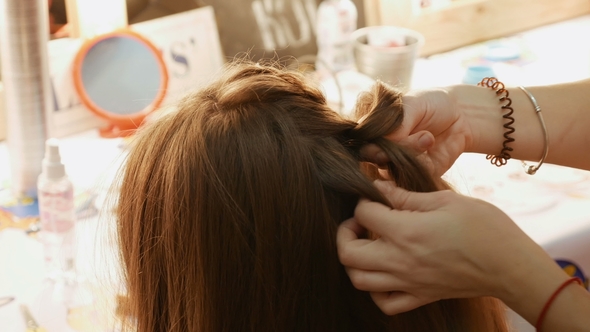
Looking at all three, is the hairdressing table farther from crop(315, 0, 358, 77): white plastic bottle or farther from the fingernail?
the fingernail

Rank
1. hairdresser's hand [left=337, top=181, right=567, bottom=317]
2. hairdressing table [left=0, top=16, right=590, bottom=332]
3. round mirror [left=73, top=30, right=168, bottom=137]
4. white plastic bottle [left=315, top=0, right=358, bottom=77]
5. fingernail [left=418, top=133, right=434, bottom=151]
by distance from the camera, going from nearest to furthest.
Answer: hairdresser's hand [left=337, top=181, right=567, bottom=317] < fingernail [left=418, top=133, right=434, bottom=151] < hairdressing table [left=0, top=16, right=590, bottom=332] < round mirror [left=73, top=30, right=168, bottom=137] < white plastic bottle [left=315, top=0, right=358, bottom=77]

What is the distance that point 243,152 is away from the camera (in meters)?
0.64

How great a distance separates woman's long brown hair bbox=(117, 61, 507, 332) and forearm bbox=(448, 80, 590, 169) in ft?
0.80

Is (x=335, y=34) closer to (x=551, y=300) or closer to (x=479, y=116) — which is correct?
(x=479, y=116)

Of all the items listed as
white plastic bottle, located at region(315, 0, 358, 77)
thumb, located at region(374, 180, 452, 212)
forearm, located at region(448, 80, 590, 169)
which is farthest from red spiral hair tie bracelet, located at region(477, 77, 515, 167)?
white plastic bottle, located at region(315, 0, 358, 77)

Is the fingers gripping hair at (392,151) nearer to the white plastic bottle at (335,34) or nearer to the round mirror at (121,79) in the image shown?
the round mirror at (121,79)


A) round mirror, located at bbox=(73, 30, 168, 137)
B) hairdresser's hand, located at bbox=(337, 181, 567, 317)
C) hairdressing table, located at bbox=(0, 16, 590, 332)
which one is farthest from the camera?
round mirror, located at bbox=(73, 30, 168, 137)

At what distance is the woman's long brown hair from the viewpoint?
0.64m

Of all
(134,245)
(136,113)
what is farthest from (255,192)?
(136,113)

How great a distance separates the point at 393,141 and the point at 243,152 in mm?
176

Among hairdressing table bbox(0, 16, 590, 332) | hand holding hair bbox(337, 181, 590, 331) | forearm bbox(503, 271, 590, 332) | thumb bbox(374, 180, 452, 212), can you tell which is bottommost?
hairdressing table bbox(0, 16, 590, 332)

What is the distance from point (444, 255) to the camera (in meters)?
0.61

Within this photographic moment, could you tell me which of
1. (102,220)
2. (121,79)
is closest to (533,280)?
(102,220)

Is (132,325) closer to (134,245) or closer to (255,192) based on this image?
(134,245)
